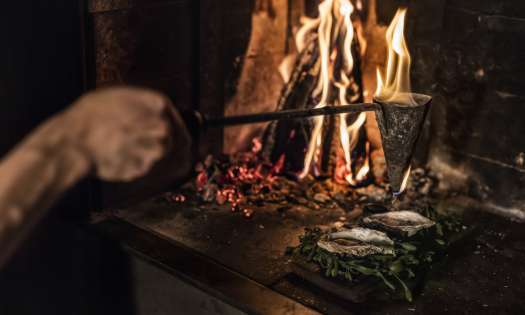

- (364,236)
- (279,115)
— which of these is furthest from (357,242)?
(279,115)

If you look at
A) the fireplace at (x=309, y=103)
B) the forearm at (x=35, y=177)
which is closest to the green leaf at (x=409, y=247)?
the fireplace at (x=309, y=103)

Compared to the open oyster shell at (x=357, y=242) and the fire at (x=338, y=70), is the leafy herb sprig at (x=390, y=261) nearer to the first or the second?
the open oyster shell at (x=357, y=242)

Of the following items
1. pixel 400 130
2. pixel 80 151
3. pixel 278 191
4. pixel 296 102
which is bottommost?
pixel 278 191

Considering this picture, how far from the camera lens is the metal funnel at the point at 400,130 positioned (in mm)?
3975

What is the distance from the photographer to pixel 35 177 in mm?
1935

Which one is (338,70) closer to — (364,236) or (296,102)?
(296,102)

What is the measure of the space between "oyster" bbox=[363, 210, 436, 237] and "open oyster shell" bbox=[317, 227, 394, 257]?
0.13 m

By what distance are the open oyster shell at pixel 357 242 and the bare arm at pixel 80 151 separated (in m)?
2.58

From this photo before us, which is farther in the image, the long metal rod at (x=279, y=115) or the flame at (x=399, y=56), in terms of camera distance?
the flame at (x=399, y=56)

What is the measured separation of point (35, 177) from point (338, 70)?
4.49m

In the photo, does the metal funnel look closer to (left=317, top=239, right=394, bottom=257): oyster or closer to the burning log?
(left=317, top=239, right=394, bottom=257): oyster

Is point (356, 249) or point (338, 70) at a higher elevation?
point (338, 70)

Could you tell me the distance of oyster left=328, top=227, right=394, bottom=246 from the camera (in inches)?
183

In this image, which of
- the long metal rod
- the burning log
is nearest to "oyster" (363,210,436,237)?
the long metal rod
